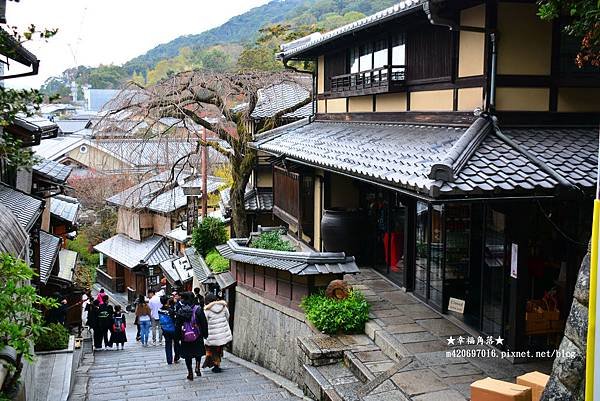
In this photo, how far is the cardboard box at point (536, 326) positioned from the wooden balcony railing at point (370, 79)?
605cm

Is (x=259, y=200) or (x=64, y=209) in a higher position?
(x=259, y=200)

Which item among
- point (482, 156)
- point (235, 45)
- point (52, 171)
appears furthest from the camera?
point (235, 45)

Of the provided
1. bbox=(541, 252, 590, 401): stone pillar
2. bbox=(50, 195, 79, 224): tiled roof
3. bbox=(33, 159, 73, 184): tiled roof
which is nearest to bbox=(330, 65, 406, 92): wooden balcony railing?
bbox=(541, 252, 590, 401): stone pillar

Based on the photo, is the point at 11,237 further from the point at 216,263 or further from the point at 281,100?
the point at 281,100

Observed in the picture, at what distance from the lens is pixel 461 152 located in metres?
8.46

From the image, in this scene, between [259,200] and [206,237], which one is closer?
[206,237]

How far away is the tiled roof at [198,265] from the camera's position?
2123cm

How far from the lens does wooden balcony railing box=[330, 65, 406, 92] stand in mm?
12938

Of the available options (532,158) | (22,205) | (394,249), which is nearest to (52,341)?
(22,205)

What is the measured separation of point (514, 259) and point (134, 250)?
32675mm

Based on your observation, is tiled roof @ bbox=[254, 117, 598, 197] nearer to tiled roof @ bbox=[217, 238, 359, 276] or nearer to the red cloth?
tiled roof @ bbox=[217, 238, 359, 276]

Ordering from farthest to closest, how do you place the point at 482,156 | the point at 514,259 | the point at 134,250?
the point at 134,250 → the point at 514,259 → the point at 482,156

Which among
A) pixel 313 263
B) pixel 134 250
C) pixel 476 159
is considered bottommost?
pixel 134 250

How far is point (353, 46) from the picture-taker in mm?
16344
